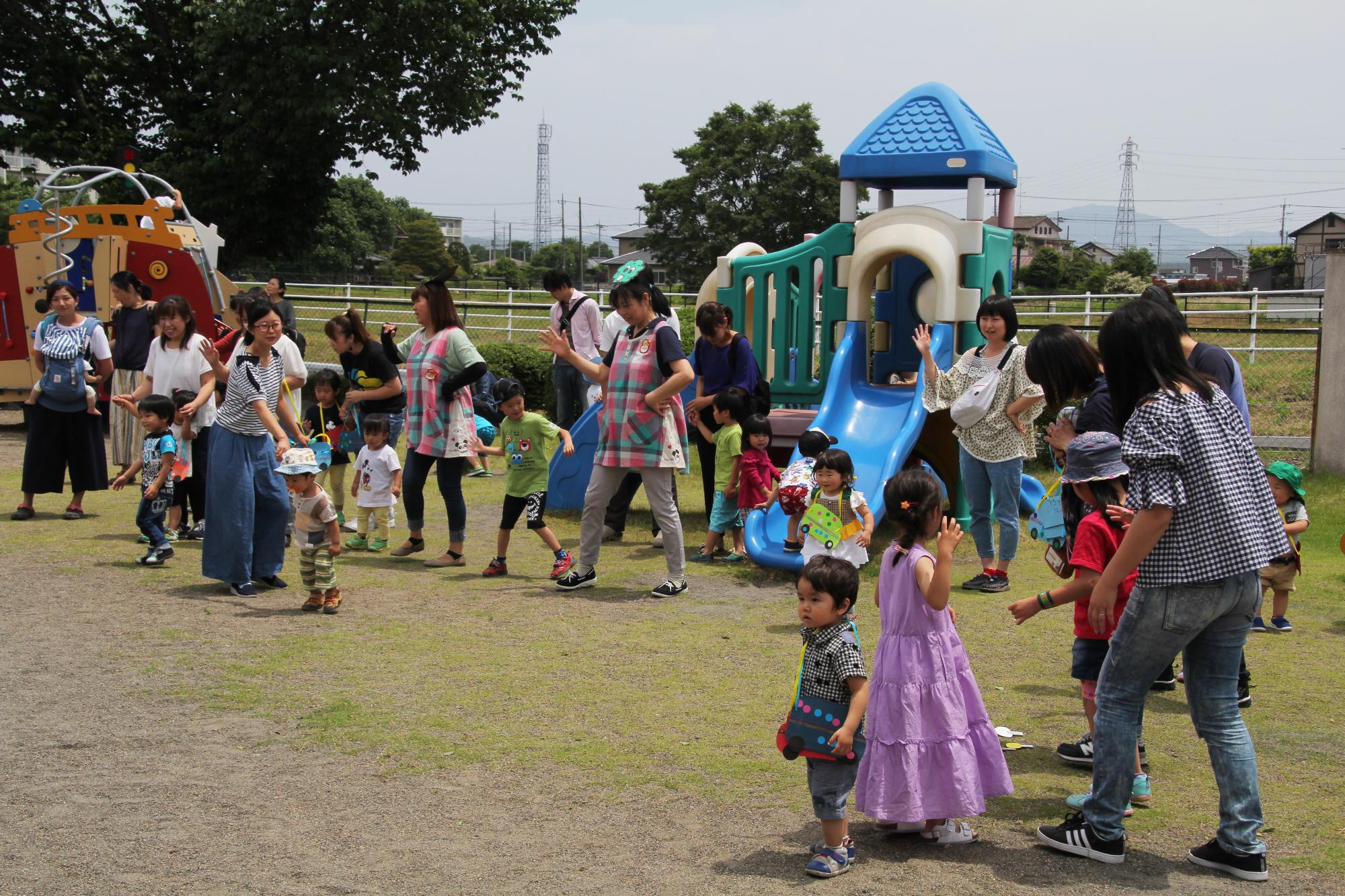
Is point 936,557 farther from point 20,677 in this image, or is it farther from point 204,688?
point 20,677

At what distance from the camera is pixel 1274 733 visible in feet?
15.9

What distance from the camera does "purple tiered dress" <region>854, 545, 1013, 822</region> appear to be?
12.1ft

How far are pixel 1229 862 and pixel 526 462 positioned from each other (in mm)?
4841

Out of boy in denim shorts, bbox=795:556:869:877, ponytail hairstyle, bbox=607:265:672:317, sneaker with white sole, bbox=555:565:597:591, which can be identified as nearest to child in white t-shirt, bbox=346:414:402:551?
sneaker with white sole, bbox=555:565:597:591

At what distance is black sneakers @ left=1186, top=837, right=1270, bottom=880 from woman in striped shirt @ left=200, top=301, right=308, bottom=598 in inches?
196

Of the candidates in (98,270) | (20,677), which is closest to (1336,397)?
(20,677)

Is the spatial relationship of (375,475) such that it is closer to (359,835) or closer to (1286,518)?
(359,835)

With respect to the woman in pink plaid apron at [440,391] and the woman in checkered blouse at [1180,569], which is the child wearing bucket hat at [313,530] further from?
the woman in checkered blouse at [1180,569]

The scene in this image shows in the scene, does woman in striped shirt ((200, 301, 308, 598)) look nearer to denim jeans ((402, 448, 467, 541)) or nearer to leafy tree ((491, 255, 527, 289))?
denim jeans ((402, 448, 467, 541))

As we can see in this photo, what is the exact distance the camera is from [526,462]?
7488mm

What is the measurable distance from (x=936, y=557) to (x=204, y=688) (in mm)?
3388

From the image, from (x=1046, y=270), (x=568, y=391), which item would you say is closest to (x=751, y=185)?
(x=1046, y=270)

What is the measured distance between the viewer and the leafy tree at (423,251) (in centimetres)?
7062

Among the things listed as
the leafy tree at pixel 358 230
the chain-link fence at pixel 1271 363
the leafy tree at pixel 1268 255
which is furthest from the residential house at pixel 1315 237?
the leafy tree at pixel 358 230
